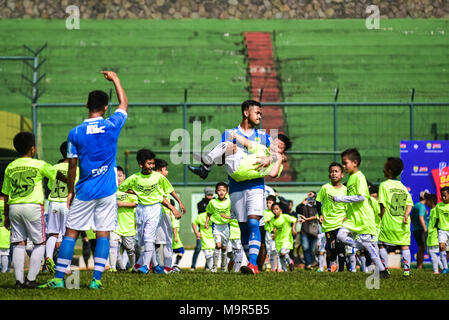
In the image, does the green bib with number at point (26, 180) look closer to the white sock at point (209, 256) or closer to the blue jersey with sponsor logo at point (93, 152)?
the blue jersey with sponsor logo at point (93, 152)

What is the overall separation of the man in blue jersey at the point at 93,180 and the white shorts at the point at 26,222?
702 millimetres

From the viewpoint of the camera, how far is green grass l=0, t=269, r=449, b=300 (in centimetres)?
753

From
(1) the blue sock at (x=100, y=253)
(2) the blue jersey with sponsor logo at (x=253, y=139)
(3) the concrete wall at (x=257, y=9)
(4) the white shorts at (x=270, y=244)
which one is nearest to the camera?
(1) the blue sock at (x=100, y=253)

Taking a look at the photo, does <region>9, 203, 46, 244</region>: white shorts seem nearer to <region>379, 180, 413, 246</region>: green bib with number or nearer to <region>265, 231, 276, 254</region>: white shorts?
<region>379, 180, 413, 246</region>: green bib with number

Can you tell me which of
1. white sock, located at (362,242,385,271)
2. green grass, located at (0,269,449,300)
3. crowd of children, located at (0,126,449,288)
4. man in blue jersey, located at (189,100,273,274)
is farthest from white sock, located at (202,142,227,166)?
white sock, located at (362,242,385,271)

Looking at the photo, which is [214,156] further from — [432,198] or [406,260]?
[432,198]

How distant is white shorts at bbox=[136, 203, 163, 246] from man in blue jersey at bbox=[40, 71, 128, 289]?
3.83 m

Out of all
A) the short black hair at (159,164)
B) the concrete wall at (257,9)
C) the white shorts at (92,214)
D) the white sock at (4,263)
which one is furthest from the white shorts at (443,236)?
the concrete wall at (257,9)

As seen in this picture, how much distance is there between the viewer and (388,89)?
2722cm

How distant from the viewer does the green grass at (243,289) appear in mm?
7531

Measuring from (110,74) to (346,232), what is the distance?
202 inches

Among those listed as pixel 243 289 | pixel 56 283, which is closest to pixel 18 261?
pixel 56 283
